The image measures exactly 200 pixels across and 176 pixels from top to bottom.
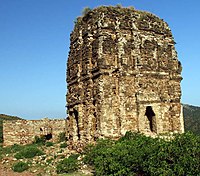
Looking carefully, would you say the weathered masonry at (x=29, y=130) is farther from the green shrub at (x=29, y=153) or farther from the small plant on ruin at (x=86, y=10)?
the small plant on ruin at (x=86, y=10)

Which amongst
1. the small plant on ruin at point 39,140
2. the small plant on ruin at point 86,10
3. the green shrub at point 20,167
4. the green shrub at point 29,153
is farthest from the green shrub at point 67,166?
the small plant on ruin at point 39,140

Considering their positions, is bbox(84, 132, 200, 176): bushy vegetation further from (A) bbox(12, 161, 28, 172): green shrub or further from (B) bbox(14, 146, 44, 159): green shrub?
(B) bbox(14, 146, 44, 159): green shrub

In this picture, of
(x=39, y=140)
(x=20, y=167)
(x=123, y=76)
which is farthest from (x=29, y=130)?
(x=123, y=76)

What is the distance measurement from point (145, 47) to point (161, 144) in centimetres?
636

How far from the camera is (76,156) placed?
12.7m

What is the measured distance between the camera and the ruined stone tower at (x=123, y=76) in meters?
12.5

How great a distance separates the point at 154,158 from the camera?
320 inches

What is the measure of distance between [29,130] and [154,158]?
49.6ft

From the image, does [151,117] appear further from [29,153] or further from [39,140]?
[39,140]

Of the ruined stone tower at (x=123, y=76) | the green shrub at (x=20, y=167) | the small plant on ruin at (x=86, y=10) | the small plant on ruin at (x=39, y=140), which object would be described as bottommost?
the green shrub at (x=20, y=167)

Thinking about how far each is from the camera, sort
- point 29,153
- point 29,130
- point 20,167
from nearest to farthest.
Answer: point 20,167 → point 29,153 → point 29,130

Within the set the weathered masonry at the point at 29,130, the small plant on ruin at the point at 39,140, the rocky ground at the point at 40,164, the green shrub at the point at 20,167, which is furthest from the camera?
the weathered masonry at the point at 29,130

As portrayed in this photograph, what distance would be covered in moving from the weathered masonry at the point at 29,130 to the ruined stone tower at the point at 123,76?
7.18 metres

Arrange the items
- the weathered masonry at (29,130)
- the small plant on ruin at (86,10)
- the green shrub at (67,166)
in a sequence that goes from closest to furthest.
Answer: the green shrub at (67,166)
the small plant on ruin at (86,10)
the weathered masonry at (29,130)
